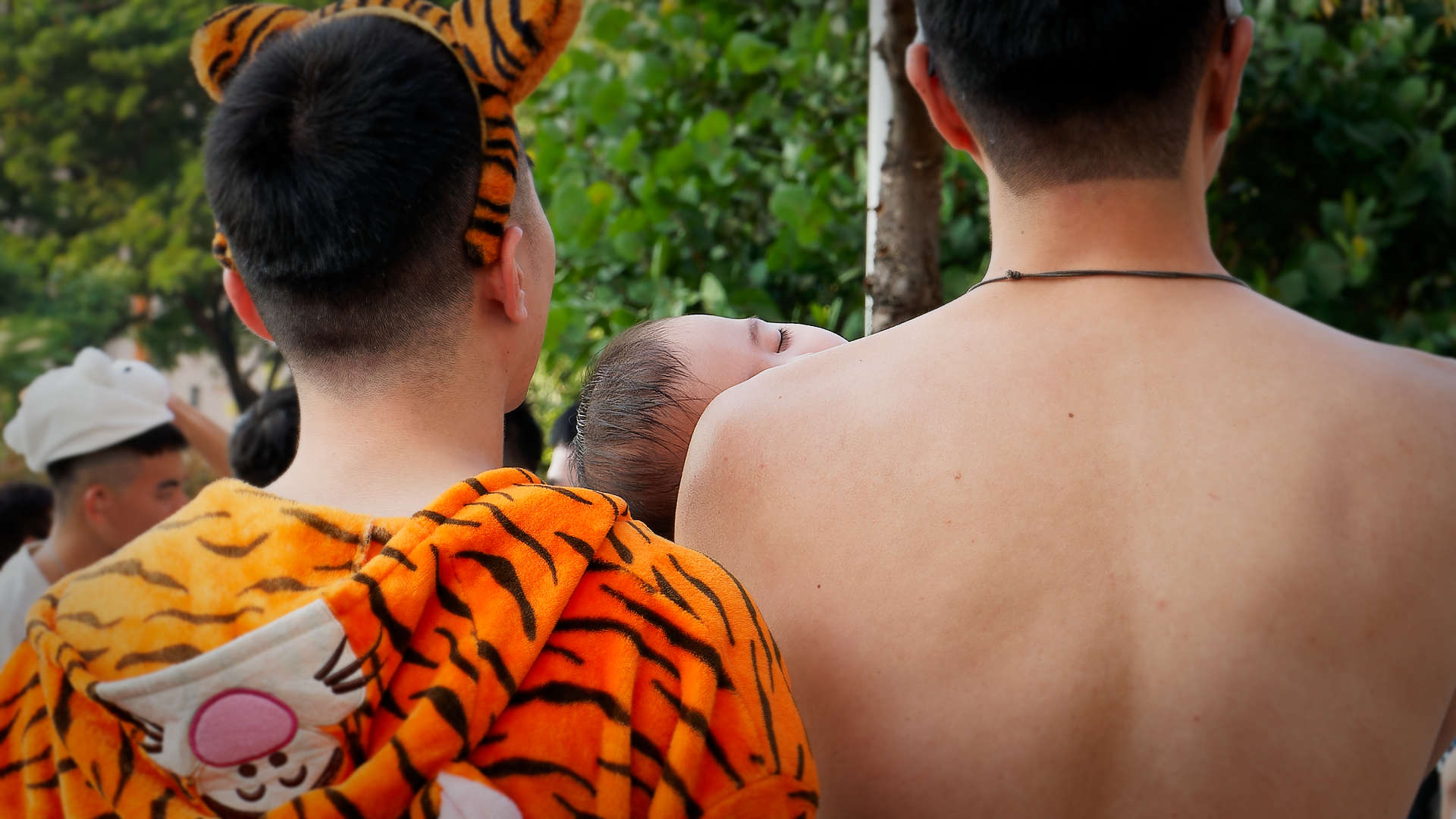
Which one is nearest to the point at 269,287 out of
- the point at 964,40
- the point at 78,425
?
the point at 964,40

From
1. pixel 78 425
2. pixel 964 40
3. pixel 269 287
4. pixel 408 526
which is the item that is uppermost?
pixel 964 40

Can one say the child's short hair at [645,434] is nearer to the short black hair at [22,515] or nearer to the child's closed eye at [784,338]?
the child's closed eye at [784,338]

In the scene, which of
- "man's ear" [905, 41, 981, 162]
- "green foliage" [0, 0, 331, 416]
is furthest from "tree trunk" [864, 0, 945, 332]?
"green foliage" [0, 0, 331, 416]

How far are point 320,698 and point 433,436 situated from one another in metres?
0.35

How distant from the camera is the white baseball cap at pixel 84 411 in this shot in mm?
3709

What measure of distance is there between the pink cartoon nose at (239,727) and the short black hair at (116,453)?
9.64 feet

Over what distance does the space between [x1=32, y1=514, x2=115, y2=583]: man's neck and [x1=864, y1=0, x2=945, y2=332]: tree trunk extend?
92.3 inches

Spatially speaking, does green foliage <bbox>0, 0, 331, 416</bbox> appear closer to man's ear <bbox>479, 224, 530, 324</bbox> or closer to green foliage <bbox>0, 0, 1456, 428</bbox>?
green foliage <bbox>0, 0, 1456, 428</bbox>

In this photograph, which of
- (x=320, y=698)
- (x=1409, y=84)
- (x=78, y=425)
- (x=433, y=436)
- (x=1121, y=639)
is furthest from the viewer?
(x=1409, y=84)

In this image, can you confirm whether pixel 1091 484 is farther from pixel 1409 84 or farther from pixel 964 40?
pixel 1409 84

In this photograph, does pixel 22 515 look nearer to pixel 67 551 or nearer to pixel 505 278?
pixel 67 551

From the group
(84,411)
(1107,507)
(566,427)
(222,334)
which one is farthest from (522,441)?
(222,334)

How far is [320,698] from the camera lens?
3.73ft

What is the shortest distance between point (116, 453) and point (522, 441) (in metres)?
1.37
